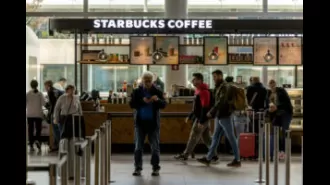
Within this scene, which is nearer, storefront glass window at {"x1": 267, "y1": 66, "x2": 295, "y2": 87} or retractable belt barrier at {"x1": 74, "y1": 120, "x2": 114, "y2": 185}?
retractable belt barrier at {"x1": 74, "y1": 120, "x2": 114, "y2": 185}

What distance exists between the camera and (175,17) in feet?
59.3

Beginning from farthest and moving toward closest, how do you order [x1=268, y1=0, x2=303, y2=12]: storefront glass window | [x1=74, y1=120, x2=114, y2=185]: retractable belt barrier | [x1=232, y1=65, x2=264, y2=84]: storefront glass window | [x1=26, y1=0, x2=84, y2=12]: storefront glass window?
[x1=268, y1=0, x2=303, y2=12]: storefront glass window → [x1=26, y1=0, x2=84, y2=12]: storefront glass window → [x1=232, y1=65, x2=264, y2=84]: storefront glass window → [x1=74, y1=120, x2=114, y2=185]: retractable belt barrier

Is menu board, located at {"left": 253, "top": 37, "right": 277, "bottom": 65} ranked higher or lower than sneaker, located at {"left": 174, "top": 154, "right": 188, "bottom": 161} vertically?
higher

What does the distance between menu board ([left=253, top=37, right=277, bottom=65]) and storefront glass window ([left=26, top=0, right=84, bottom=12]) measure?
22.6 feet

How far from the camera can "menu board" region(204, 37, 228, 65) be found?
1471cm

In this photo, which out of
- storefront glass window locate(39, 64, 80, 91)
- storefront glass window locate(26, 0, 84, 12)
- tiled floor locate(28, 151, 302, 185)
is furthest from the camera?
storefront glass window locate(26, 0, 84, 12)

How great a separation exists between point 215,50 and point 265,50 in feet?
3.92

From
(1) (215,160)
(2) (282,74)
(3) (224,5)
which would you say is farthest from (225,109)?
(3) (224,5)

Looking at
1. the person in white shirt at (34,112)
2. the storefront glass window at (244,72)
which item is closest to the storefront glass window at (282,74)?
the storefront glass window at (244,72)

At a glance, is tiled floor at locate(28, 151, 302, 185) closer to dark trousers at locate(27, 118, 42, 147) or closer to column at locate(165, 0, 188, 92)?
dark trousers at locate(27, 118, 42, 147)

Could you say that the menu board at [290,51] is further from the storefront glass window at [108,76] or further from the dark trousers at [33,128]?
the dark trousers at [33,128]

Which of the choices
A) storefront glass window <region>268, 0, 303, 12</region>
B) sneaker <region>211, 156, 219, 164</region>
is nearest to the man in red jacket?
sneaker <region>211, 156, 219, 164</region>

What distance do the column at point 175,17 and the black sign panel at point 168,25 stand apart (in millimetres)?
3892
